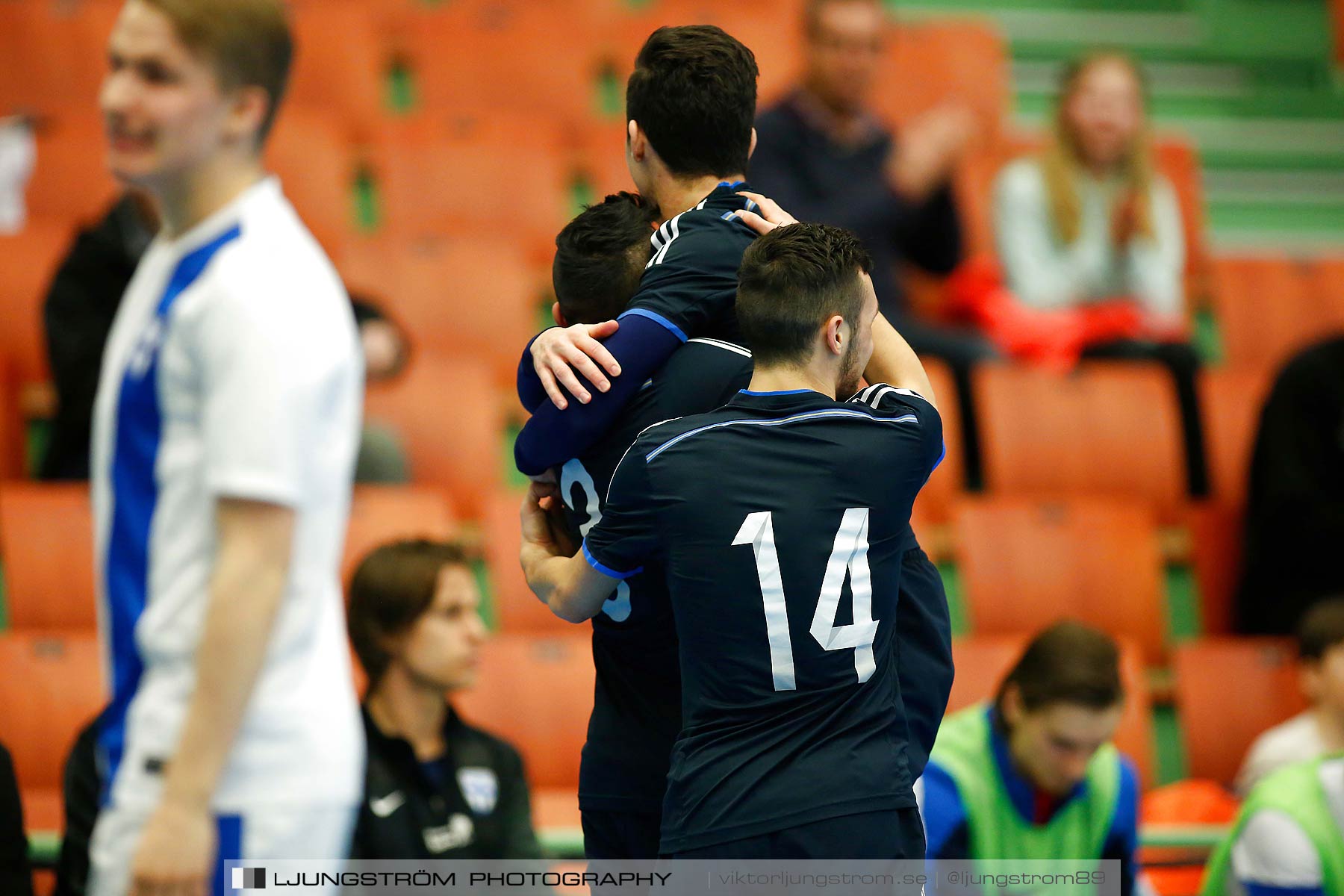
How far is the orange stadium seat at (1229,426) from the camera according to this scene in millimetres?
5160

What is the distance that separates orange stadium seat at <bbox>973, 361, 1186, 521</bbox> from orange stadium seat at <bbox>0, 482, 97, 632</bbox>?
273cm

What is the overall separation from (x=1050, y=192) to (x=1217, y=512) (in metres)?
1.29

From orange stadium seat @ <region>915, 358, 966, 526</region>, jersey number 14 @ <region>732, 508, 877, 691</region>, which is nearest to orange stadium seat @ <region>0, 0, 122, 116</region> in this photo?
orange stadium seat @ <region>915, 358, 966, 526</region>

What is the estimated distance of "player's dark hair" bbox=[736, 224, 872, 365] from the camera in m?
1.91

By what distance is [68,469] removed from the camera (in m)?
4.50

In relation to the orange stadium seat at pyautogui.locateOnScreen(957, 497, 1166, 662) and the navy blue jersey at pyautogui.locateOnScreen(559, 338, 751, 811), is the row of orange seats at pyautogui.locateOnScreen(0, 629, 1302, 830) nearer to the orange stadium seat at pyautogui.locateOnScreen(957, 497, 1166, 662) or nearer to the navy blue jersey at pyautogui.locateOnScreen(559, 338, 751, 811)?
the orange stadium seat at pyautogui.locateOnScreen(957, 497, 1166, 662)

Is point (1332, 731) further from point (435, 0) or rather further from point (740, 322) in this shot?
point (435, 0)

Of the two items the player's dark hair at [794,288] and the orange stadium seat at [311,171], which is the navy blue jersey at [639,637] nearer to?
the player's dark hair at [794,288]

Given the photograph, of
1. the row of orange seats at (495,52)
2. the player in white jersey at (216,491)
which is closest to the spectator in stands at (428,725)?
the player in white jersey at (216,491)

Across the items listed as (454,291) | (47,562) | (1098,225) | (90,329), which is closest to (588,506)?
(47,562)

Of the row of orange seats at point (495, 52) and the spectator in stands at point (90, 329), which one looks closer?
the spectator in stands at point (90, 329)

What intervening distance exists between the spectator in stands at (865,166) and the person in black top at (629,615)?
9.31 ft

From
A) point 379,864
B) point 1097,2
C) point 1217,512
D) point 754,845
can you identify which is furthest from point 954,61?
point 754,845

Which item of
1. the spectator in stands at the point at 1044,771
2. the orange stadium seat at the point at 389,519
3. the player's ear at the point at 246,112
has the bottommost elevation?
the spectator in stands at the point at 1044,771
